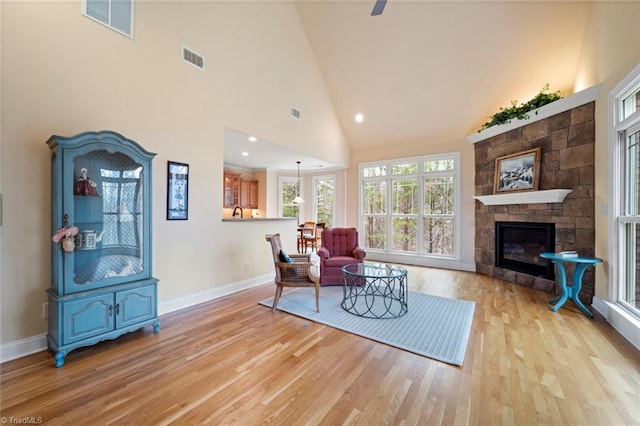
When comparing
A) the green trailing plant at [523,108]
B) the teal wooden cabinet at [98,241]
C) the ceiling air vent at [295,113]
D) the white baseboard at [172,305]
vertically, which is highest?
the ceiling air vent at [295,113]

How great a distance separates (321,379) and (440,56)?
17.6ft

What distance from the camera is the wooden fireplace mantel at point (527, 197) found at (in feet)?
12.6

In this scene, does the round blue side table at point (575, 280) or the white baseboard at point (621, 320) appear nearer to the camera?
the white baseboard at point (621, 320)

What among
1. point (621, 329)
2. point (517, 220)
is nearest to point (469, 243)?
point (517, 220)

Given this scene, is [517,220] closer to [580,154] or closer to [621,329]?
[580,154]

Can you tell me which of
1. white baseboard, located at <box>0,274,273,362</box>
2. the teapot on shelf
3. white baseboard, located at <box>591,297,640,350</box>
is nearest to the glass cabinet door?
the teapot on shelf

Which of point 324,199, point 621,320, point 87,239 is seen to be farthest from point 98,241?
point 324,199

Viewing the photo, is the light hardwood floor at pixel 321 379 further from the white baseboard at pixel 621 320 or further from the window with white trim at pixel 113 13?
the window with white trim at pixel 113 13

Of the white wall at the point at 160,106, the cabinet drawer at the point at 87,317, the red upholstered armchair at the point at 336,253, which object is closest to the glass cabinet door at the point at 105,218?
the cabinet drawer at the point at 87,317

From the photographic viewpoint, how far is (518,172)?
14.8 feet

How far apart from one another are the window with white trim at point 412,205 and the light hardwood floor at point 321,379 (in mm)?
3244

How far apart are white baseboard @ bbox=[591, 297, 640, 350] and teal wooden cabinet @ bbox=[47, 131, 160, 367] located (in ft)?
15.1

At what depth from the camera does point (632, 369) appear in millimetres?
2121

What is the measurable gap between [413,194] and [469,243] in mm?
1642
